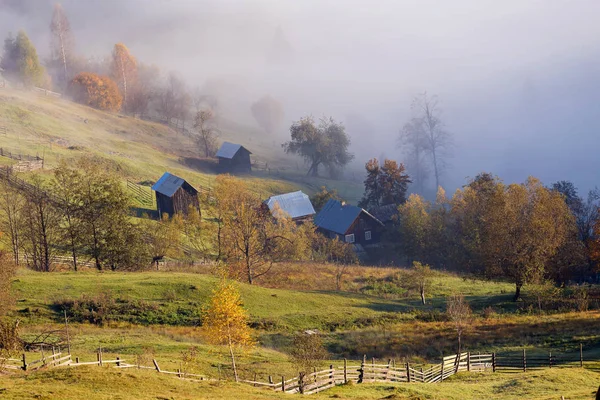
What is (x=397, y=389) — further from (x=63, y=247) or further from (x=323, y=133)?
(x=323, y=133)

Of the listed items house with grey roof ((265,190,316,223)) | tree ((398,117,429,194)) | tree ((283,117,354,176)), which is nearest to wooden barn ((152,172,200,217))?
house with grey roof ((265,190,316,223))

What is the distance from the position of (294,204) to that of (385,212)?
55.6 ft

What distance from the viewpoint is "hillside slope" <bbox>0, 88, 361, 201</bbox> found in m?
100

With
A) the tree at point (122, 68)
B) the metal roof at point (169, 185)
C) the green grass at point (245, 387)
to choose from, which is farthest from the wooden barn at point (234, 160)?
the green grass at point (245, 387)

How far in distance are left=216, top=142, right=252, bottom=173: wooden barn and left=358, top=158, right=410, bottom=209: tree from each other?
3245 cm

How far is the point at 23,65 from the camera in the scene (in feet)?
490

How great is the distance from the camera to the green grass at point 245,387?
68.1 feet

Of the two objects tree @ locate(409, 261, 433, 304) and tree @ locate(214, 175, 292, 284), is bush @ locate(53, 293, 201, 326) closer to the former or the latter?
tree @ locate(214, 175, 292, 284)

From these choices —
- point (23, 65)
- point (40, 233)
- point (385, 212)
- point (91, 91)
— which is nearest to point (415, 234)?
point (385, 212)

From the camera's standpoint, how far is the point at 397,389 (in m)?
27.6

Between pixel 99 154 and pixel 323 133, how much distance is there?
57564mm

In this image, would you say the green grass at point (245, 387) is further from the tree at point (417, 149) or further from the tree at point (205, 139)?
the tree at point (417, 149)

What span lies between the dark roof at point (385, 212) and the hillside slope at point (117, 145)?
22.2 m

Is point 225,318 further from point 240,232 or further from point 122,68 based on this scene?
point 122,68
